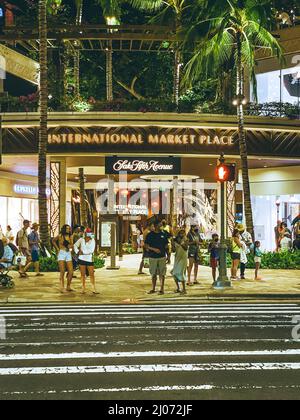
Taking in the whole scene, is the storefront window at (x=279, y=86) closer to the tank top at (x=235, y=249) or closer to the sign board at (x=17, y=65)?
the sign board at (x=17, y=65)

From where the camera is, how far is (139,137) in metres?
27.3

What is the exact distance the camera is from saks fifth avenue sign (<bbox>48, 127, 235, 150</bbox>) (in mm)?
27172

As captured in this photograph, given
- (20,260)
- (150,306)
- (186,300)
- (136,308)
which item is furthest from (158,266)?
(20,260)

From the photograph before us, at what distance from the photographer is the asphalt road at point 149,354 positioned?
734 centimetres

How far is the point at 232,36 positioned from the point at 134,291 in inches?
532

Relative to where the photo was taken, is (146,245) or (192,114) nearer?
(146,245)

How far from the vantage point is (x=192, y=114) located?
88.6 feet

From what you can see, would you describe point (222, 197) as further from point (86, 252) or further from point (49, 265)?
point (49, 265)

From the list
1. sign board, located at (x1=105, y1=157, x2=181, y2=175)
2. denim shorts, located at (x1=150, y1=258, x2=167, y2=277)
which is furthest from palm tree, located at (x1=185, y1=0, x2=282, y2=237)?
denim shorts, located at (x1=150, y1=258, x2=167, y2=277)

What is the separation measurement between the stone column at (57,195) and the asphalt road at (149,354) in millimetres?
13750
